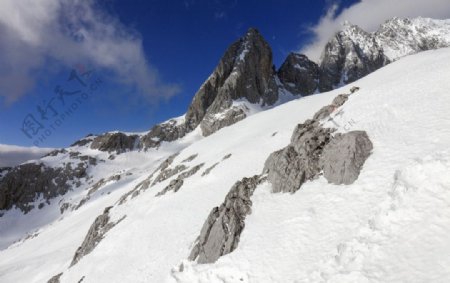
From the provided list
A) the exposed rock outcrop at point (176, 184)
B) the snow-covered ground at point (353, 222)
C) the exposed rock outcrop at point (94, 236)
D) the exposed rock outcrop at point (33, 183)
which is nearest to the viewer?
the snow-covered ground at point (353, 222)

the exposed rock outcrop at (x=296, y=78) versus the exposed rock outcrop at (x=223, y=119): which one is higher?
the exposed rock outcrop at (x=296, y=78)

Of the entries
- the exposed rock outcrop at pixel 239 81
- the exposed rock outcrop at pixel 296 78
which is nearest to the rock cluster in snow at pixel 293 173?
the exposed rock outcrop at pixel 239 81

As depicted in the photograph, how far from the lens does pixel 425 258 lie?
1205 centimetres

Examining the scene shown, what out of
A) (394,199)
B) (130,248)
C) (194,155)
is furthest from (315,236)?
(194,155)

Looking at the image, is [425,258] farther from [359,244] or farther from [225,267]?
[225,267]

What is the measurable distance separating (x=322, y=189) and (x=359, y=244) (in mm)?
5793

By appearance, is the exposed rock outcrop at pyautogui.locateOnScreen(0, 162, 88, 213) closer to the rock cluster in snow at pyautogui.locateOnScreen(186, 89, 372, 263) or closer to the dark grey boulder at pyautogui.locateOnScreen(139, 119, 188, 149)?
the dark grey boulder at pyautogui.locateOnScreen(139, 119, 188, 149)

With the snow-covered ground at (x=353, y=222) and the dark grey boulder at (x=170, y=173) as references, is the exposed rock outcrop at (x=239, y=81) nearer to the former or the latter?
the dark grey boulder at (x=170, y=173)

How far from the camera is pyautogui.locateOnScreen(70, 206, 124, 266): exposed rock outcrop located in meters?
37.4

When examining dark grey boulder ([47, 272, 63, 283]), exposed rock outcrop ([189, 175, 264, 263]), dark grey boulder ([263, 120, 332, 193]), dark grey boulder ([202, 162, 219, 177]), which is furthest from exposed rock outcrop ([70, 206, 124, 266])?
dark grey boulder ([263, 120, 332, 193])

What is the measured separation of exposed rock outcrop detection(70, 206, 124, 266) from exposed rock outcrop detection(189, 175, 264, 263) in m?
20.2

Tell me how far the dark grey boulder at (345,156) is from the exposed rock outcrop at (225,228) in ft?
19.1

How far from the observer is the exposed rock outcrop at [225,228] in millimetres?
19547

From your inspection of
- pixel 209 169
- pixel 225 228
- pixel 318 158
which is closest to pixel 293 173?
pixel 318 158
